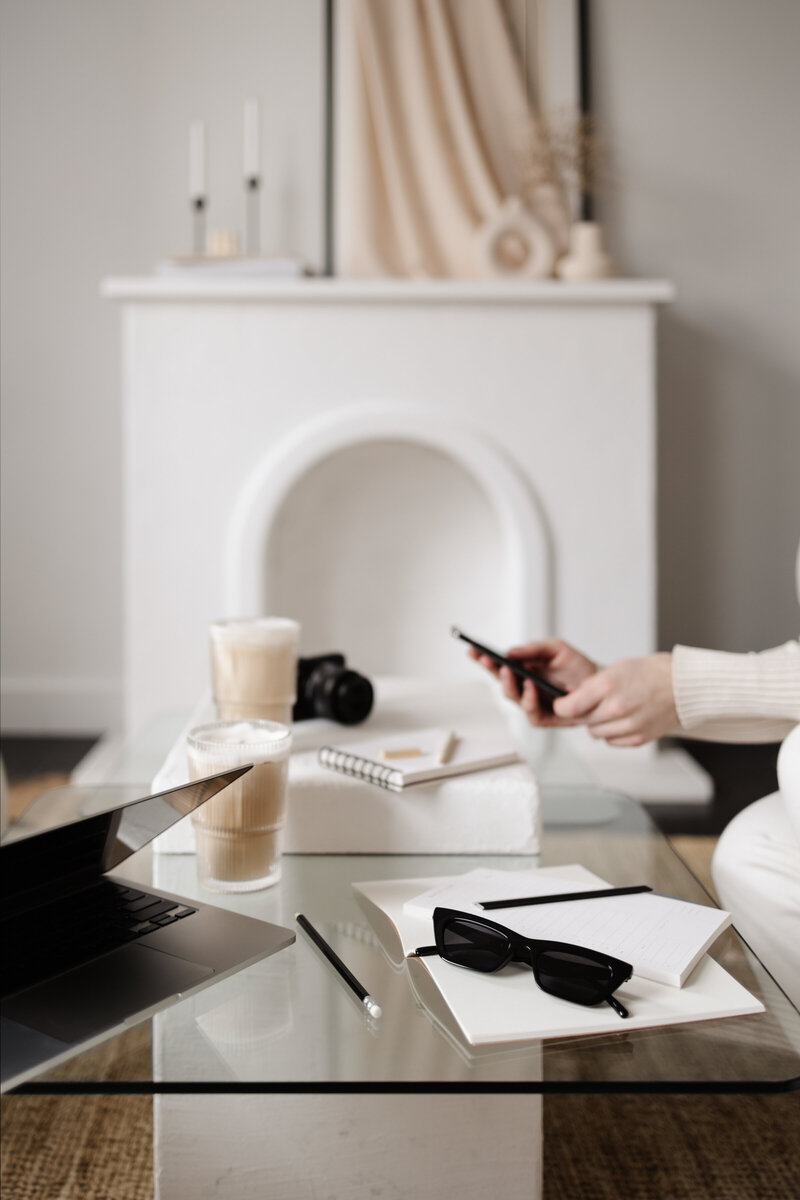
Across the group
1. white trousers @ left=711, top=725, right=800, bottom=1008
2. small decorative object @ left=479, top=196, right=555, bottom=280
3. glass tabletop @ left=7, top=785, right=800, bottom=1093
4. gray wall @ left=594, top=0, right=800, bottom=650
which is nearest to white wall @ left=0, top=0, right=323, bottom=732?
glass tabletop @ left=7, top=785, right=800, bottom=1093

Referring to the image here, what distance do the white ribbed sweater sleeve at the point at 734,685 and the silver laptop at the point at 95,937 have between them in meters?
0.44

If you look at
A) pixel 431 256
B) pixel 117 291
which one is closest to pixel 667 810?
pixel 431 256

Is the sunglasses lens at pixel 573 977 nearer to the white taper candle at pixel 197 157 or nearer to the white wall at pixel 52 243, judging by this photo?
the white wall at pixel 52 243

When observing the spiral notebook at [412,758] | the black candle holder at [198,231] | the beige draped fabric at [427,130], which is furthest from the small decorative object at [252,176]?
the spiral notebook at [412,758]

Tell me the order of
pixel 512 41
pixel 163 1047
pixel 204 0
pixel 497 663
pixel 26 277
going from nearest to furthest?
pixel 163 1047, pixel 26 277, pixel 497 663, pixel 204 0, pixel 512 41

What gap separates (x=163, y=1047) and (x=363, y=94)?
7.27 feet

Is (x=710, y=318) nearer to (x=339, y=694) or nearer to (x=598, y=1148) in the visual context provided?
(x=339, y=694)

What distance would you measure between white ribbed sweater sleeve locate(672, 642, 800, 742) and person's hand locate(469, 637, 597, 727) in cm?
16

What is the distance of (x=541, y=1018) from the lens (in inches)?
19.4

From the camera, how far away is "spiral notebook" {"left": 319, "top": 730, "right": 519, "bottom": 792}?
2.59 feet

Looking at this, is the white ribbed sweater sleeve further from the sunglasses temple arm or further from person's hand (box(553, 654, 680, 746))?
the sunglasses temple arm

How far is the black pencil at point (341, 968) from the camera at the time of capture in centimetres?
52

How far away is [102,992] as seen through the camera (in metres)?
0.50

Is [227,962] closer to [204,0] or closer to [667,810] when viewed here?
[204,0]
